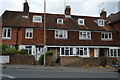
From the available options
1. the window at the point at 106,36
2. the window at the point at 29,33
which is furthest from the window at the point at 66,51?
the window at the point at 106,36

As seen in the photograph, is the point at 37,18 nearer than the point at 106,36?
Yes

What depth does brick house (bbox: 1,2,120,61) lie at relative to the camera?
84.8 feet

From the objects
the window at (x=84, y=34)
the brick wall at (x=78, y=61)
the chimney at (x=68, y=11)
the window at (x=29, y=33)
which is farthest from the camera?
the chimney at (x=68, y=11)

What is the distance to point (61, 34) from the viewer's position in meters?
27.4

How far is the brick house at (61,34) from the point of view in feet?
84.8

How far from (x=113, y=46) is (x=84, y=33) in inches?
232

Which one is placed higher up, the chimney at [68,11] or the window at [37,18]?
the chimney at [68,11]

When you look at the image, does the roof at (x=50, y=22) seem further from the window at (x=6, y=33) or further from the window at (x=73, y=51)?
the window at (x=73, y=51)

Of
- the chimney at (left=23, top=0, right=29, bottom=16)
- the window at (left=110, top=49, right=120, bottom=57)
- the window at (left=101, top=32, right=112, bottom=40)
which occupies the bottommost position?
the window at (left=110, top=49, right=120, bottom=57)

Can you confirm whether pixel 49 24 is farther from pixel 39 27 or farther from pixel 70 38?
pixel 70 38

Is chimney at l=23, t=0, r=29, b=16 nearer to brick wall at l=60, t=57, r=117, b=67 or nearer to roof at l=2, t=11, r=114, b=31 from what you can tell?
roof at l=2, t=11, r=114, b=31

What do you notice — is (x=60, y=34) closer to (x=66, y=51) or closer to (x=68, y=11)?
(x=66, y=51)

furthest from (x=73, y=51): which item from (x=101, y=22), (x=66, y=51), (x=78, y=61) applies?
(x=101, y=22)

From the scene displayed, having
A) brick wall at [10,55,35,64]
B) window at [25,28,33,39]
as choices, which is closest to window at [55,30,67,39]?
window at [25,28,33,39]
